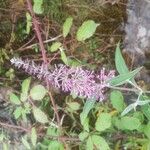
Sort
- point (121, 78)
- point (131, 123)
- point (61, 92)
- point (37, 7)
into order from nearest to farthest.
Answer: point (121, 78) < point (131, 123) < point (37, 7) < point (61, 92)

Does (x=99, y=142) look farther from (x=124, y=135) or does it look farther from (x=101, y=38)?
(x=101, y=38)

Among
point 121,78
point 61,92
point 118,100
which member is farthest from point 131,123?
point 61,92

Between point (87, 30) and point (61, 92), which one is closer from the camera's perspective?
point (87, 30)

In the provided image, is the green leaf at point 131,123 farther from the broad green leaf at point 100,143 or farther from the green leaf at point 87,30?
the green leaf at point 87,30

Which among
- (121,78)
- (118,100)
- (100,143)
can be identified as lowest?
(100,143)

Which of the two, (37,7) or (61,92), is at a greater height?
(37,7)

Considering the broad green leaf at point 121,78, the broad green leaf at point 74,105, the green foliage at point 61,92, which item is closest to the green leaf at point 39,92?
the green foliage at point 61,92

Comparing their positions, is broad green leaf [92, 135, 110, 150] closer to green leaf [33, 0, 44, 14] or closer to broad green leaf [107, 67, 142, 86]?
broad green leaf [107, 67, 142, 86]

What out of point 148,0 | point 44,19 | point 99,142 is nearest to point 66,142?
point 99,142

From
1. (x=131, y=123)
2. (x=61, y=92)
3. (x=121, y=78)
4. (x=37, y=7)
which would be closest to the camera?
(x=121, y=78)

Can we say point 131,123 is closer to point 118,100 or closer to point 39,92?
point 118,100
